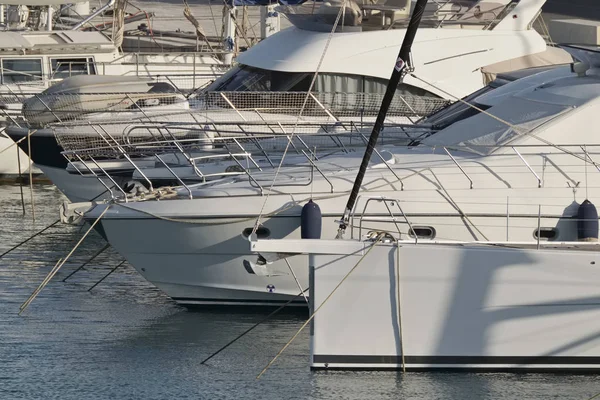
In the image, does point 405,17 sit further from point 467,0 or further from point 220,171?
point 220,171

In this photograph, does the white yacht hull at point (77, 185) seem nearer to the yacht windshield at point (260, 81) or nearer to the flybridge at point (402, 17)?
the yacht windshield at point (260, 81)

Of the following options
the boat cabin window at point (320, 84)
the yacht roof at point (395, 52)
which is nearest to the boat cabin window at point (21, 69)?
the yacht roof at point (395, 52)

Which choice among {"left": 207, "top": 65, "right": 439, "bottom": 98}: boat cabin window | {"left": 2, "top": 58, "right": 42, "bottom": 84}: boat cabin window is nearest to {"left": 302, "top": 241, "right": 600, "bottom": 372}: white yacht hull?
{"left": 207, "top": 65, "right": 439, "bottom": 98}: boat cabin window

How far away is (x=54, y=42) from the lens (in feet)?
76.2

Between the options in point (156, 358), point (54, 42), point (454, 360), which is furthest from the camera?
point (54, 42)

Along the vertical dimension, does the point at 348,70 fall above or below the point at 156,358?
above

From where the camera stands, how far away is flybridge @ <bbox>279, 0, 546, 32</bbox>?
57.7 feet

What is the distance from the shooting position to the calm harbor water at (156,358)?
10391mm

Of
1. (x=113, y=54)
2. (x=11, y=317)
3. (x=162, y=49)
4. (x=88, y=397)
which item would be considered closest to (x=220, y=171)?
(x=11, y=317)

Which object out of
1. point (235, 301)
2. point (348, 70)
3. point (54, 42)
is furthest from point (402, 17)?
point (54, 42)

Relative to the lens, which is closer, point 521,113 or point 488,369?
point 488,369

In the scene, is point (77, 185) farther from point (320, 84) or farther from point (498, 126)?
point (498, 126)

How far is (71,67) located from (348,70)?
7.69m

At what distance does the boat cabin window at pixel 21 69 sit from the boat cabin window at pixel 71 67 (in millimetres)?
288
